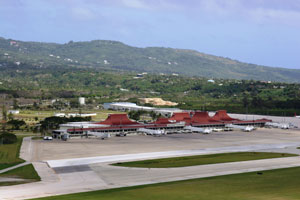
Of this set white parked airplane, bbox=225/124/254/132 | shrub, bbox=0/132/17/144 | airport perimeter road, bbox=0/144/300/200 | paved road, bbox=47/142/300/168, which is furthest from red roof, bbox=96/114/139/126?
airport perimeter road, bbox=0/144/300/200

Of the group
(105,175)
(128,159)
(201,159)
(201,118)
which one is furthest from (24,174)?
(201,118)

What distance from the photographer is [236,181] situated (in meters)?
78.4

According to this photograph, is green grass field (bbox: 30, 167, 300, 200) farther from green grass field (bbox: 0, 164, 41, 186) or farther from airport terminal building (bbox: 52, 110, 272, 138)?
airport terminal building (bbox: 52, 110, 272, 138)

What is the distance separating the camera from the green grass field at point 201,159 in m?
94.4

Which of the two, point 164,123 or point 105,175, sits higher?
point 164,123

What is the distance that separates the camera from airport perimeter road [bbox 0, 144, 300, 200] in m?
71.6

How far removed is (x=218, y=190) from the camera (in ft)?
235

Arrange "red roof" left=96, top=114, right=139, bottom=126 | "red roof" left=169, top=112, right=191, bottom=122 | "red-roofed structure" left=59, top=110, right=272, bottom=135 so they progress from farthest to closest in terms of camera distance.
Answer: "red roof" left=169, top=112, right=191, bottom=122 → "red roof" left=96, top=114, right=139, bottom=126 → "red-roofed structure" left=59, top=110, right=272, bottom=135

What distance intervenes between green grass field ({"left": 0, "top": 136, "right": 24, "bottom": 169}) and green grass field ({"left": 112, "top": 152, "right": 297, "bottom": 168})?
2100 centimetres

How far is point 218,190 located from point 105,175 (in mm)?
21115

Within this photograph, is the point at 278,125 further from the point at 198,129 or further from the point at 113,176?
the point at 113,176

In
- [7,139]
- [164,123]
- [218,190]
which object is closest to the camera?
[218,190]

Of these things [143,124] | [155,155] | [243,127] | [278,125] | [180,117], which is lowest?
[155,155]

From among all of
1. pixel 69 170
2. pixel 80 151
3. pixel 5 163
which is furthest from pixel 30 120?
pixel 69 170
